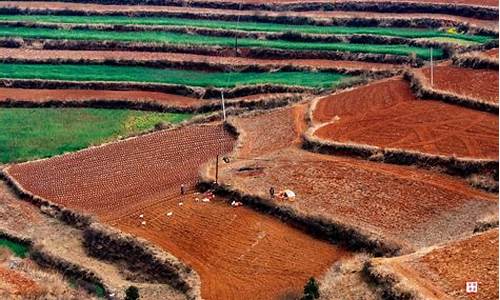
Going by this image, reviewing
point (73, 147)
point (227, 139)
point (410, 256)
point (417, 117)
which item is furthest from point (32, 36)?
point (410, 256)

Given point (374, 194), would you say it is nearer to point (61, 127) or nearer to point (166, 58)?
point (61, 127)

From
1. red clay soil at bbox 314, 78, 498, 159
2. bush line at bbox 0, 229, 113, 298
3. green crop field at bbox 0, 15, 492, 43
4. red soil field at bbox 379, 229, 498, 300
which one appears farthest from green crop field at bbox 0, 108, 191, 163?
red soil field at bbox 379, 229, 498, 300

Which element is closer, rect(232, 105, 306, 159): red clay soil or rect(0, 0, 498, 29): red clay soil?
rect(232, 105, 306, 159): red clay soil

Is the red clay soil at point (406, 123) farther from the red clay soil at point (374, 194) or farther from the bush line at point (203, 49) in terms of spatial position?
the bush line at point (203, 49)

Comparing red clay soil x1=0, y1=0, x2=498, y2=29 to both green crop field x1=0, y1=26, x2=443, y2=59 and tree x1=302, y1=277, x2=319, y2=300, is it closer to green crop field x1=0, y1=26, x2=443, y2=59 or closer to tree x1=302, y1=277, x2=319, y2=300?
green crop field x1=0, y1=26, x2=443, y2=59

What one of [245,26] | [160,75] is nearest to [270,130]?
[160,75]

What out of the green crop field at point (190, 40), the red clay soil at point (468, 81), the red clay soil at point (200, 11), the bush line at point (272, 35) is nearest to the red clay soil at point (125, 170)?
the red clay soil at point (468, 81)
